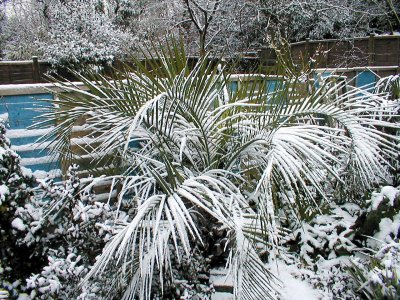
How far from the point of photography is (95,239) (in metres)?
2.25

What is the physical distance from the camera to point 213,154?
2.49 m

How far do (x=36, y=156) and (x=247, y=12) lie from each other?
19.0 feet

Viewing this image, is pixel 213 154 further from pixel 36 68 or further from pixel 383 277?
pixel 36 68

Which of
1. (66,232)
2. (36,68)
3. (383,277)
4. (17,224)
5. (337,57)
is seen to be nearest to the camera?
(383,277)

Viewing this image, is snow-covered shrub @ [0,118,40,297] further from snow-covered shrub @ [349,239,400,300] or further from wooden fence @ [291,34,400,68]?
wooden fence @ [291,34,400,68]

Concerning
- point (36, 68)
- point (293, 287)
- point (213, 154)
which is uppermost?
point (36, 68)

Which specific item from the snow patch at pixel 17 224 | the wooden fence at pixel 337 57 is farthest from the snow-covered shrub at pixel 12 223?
the wooden fence at pixel 337 57

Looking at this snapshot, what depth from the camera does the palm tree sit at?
1815 mm

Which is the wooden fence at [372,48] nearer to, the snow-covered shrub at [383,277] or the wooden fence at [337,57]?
the wooden fence at [337,57]

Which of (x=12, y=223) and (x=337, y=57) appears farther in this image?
(x=337, y=57)

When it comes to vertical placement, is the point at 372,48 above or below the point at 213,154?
above

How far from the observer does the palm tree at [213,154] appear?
182 cm

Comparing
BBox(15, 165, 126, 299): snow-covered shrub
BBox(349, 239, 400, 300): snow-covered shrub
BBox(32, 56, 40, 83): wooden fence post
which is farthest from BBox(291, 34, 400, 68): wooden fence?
BBox(15, 165, 126, 299): snow-covered shrub

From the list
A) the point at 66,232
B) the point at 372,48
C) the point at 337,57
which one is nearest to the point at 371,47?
the point at 372,48
